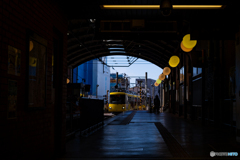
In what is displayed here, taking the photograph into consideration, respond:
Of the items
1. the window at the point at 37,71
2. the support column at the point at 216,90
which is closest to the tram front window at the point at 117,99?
the support column at the point at 216,90

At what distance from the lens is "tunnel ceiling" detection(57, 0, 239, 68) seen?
6766 mm

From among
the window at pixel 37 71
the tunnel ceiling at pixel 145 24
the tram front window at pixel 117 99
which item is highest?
the tunnel ceiling at pixel 145 24

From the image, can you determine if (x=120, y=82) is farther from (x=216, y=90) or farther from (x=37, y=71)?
(x=37, y=71)

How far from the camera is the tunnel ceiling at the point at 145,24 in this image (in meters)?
6.77

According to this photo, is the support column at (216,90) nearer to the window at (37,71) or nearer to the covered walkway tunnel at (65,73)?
the covered walkway tunnel at (65,73)

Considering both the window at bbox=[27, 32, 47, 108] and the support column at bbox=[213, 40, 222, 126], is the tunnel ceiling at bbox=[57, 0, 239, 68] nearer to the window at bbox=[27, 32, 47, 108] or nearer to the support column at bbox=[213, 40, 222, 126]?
the window at bbox=[27, 32, 47, 108]

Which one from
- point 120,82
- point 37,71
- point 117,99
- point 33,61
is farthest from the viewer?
point 120,82

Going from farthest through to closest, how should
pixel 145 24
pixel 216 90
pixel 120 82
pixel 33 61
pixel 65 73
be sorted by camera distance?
pixel 120 82 → pixel 145 24 → pixel 216 90 → pixel 65 73 → pixel 33 61

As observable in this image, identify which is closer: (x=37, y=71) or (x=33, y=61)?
(x=33, y=61)

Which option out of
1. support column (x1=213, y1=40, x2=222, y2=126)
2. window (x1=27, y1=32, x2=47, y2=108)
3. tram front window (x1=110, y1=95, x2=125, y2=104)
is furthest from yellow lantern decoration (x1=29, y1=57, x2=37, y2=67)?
tram front window (x1=110, y1=95, x2=125, y2=104)

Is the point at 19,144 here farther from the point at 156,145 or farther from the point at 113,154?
the point at 156,145

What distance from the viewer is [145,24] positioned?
42.1 ft

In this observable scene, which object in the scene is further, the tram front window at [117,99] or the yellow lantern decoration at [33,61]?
the tram front window at [117,99]

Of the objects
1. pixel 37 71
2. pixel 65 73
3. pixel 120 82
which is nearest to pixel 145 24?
pixel 65 73
